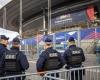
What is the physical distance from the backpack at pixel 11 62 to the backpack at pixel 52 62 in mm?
751

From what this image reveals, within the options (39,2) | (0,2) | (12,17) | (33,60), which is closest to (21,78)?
(33,60)

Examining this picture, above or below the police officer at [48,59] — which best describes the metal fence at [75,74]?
below

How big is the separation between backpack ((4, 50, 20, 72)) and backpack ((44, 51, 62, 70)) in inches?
29.6

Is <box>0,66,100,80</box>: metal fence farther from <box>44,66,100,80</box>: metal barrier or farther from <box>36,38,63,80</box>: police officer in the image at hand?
<box>36,38,63,80</box>: police officer

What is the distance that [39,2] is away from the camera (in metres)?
59.8

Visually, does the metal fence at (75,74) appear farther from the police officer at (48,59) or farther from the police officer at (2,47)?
the police officer at (2,47)

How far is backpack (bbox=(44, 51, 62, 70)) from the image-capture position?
9.23 metres

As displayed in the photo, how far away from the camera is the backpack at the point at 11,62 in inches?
356

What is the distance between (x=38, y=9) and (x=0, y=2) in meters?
7.03

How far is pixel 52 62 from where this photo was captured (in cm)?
931

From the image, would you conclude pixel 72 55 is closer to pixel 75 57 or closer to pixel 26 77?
pixel 75 57

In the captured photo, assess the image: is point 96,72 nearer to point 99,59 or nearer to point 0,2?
point 99,59

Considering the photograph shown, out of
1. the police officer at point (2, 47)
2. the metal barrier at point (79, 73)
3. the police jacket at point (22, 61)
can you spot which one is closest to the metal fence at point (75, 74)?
the metal barrier at point (79, 73)

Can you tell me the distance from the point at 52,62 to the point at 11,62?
1.07m
